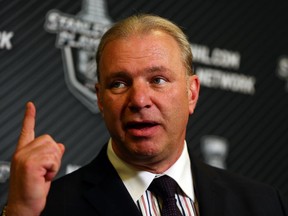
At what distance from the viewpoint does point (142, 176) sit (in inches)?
56.1

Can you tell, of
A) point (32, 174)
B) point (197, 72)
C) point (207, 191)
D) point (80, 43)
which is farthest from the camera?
point (197, 72)

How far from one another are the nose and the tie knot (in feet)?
0.64

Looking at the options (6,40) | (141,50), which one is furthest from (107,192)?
(6,40)

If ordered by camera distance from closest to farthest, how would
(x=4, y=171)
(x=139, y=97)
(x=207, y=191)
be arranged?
(x=139, y=97) → (x=207, y=191) → (x=4, y=171)

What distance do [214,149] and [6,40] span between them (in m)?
0.92

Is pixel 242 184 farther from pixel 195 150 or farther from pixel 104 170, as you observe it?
pixel 195 150

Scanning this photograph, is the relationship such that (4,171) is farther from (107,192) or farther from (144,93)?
(144,93)

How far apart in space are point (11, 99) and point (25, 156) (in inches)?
30.1

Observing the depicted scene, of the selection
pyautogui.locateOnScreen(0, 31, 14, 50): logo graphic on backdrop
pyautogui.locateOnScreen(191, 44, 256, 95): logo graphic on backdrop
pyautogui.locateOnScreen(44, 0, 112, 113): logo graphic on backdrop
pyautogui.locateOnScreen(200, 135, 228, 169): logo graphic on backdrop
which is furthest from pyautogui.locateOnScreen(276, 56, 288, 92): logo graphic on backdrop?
pyautogui.locateOnScreen(0, 31, 14, 50): logo graphic on backdrop

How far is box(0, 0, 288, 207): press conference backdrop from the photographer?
6.21ft

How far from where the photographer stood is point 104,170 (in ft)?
4.78

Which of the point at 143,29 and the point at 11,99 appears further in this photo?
the point at 11,99

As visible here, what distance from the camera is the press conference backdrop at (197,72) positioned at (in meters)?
1.89

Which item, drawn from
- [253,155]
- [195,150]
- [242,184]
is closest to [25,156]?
[242,184]
